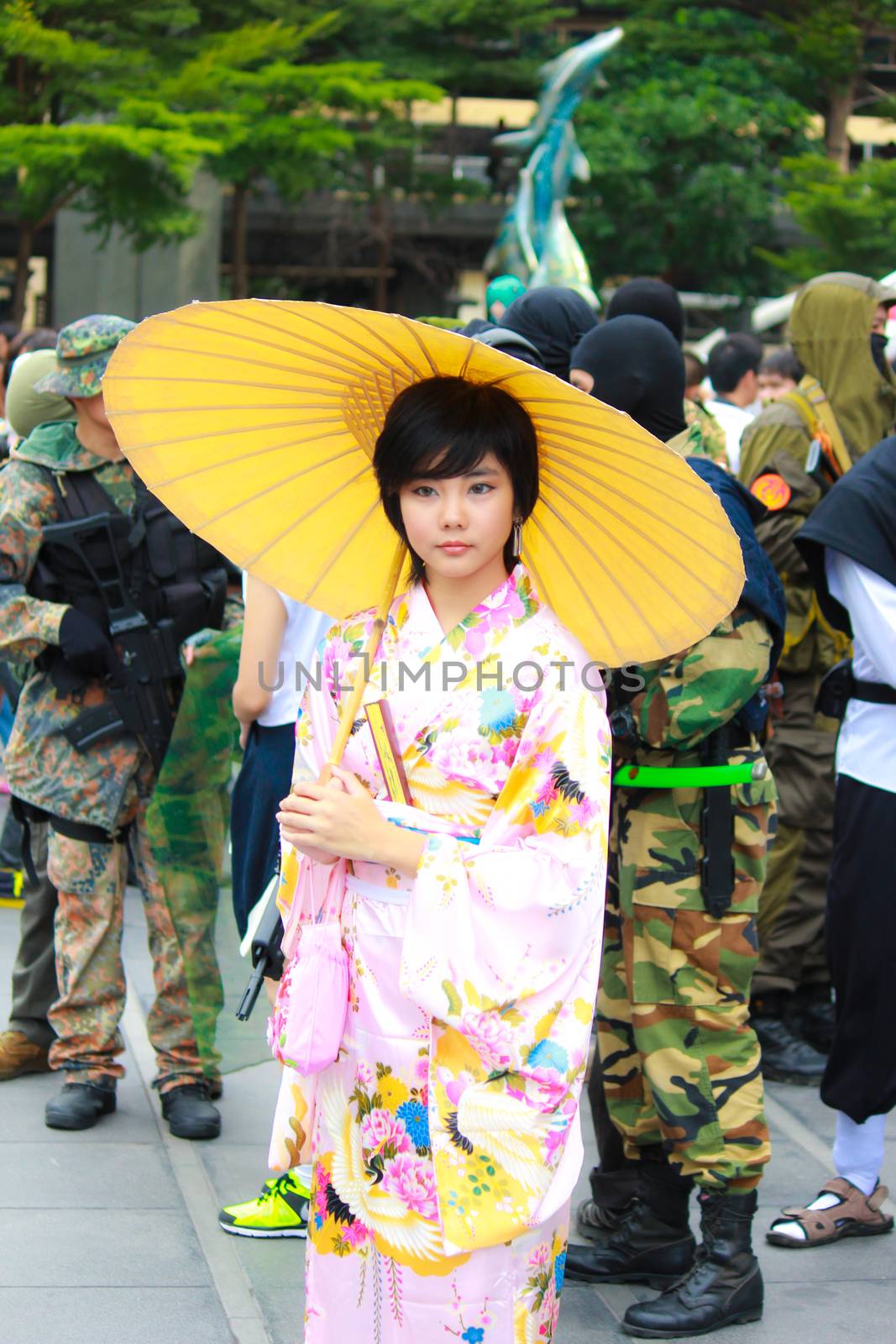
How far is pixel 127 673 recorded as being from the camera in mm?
4129

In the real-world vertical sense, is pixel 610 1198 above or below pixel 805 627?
below

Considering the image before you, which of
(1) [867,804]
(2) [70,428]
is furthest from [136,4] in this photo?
(1) [867,804]

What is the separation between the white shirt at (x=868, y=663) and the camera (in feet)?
11.4

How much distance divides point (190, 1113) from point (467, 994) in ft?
7.15

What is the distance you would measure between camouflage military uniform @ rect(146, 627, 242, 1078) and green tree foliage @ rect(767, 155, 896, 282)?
17.2 m

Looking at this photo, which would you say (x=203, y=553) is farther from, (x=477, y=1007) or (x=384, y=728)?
(x=477, y=1007)

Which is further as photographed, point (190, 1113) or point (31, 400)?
point (31, 400)

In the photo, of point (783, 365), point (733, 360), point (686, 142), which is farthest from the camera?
point (686, 142)


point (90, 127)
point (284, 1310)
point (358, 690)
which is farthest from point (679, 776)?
point (90, 127)

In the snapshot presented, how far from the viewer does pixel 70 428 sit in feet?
14.0

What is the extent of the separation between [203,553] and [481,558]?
2.05m

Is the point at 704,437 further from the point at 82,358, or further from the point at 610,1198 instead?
the point at 610,1198

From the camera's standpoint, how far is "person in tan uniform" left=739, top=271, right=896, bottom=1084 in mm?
4641

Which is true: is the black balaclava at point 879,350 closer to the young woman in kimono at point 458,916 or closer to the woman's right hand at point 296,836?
the young woman in kimono at point 458,916
